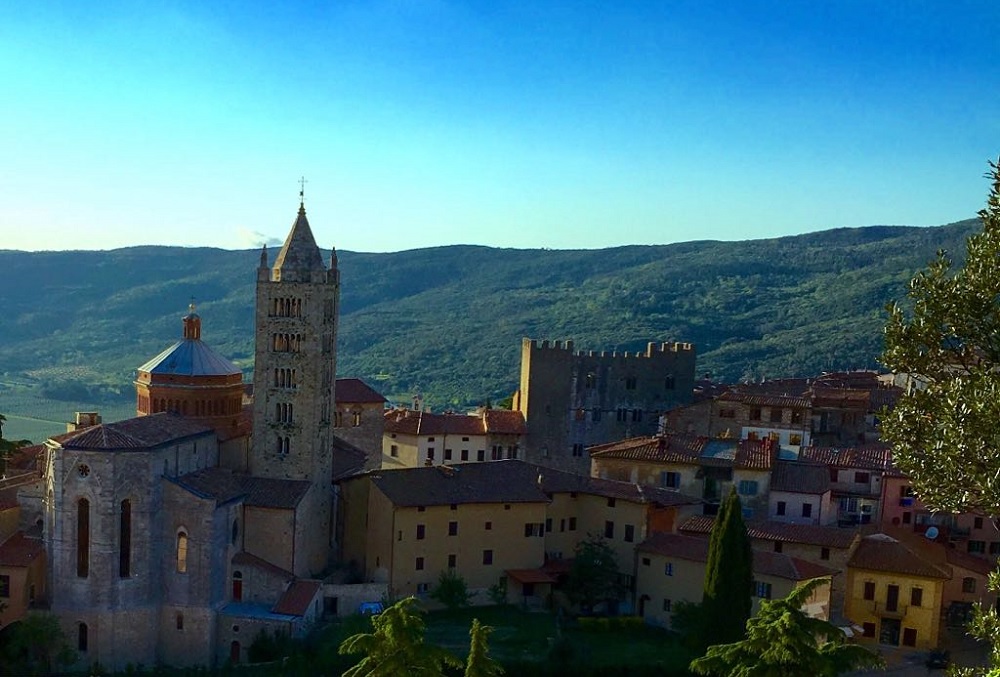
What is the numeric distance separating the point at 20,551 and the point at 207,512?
8.00m

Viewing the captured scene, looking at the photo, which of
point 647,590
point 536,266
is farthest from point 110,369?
point 647,590

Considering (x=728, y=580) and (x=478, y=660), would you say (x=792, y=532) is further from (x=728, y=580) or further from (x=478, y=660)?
(x=478, y=660)

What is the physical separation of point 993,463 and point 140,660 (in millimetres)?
38011

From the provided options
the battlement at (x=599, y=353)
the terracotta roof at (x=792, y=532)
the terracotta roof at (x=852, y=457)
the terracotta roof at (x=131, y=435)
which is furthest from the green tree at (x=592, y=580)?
the battlement at (x=599, y=353)

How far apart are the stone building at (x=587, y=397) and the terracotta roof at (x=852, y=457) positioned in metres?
13.2

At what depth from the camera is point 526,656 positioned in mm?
40000

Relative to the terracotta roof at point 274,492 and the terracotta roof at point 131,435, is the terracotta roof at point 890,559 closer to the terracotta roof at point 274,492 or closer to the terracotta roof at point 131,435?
the terracotta roof at point 274,492

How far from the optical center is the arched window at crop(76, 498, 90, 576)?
42.2 m

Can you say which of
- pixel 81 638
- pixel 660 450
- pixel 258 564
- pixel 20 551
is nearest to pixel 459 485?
pixel 258 564

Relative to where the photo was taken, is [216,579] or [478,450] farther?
[478,450]

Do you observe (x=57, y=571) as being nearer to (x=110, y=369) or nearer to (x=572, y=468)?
(x=572, y=468)

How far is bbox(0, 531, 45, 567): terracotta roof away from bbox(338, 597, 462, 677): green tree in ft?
69.7

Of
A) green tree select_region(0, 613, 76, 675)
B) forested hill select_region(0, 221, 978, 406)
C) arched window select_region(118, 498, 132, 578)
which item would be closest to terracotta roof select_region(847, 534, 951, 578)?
arched window select_region(118, 498, 132, 578)

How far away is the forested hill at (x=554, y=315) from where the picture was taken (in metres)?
123
